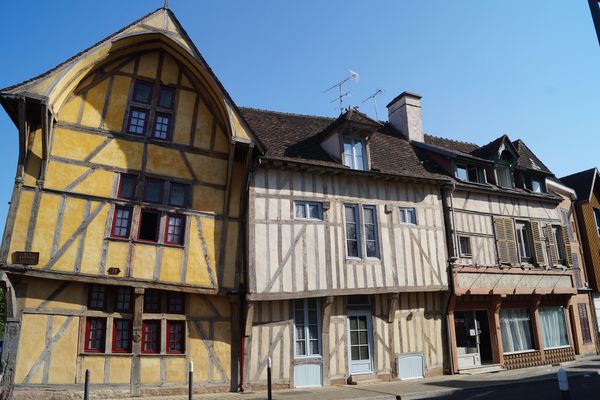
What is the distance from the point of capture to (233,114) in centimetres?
1212

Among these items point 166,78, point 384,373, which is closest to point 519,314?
point 384,373

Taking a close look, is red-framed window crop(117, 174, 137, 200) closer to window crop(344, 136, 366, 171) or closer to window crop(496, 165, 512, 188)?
window crop(344, 136, 366, 171)

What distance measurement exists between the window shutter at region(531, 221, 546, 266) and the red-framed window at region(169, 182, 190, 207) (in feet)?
43.7

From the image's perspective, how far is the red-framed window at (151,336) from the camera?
11.1 meters

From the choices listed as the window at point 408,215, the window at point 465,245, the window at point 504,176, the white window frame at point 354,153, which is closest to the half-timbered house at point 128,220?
the white window frame at point 354,153

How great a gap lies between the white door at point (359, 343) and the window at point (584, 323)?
1115 centimetres

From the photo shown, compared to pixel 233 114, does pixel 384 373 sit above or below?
below

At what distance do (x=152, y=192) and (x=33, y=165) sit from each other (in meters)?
2.68

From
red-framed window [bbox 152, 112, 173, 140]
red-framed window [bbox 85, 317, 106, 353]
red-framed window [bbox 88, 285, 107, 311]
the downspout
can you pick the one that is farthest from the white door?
red-framed window [bbox 152, 112, 173, 140]

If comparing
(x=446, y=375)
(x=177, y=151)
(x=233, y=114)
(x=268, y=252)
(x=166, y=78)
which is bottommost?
(x=446, y=375)

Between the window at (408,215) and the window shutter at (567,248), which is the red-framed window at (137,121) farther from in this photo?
the window shutter at (567,248)

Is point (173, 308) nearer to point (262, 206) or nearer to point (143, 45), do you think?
point (262, 206)

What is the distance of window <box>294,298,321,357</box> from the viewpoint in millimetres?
12586

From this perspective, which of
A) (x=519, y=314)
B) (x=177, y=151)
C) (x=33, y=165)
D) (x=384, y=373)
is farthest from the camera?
(x=519, y=314)
